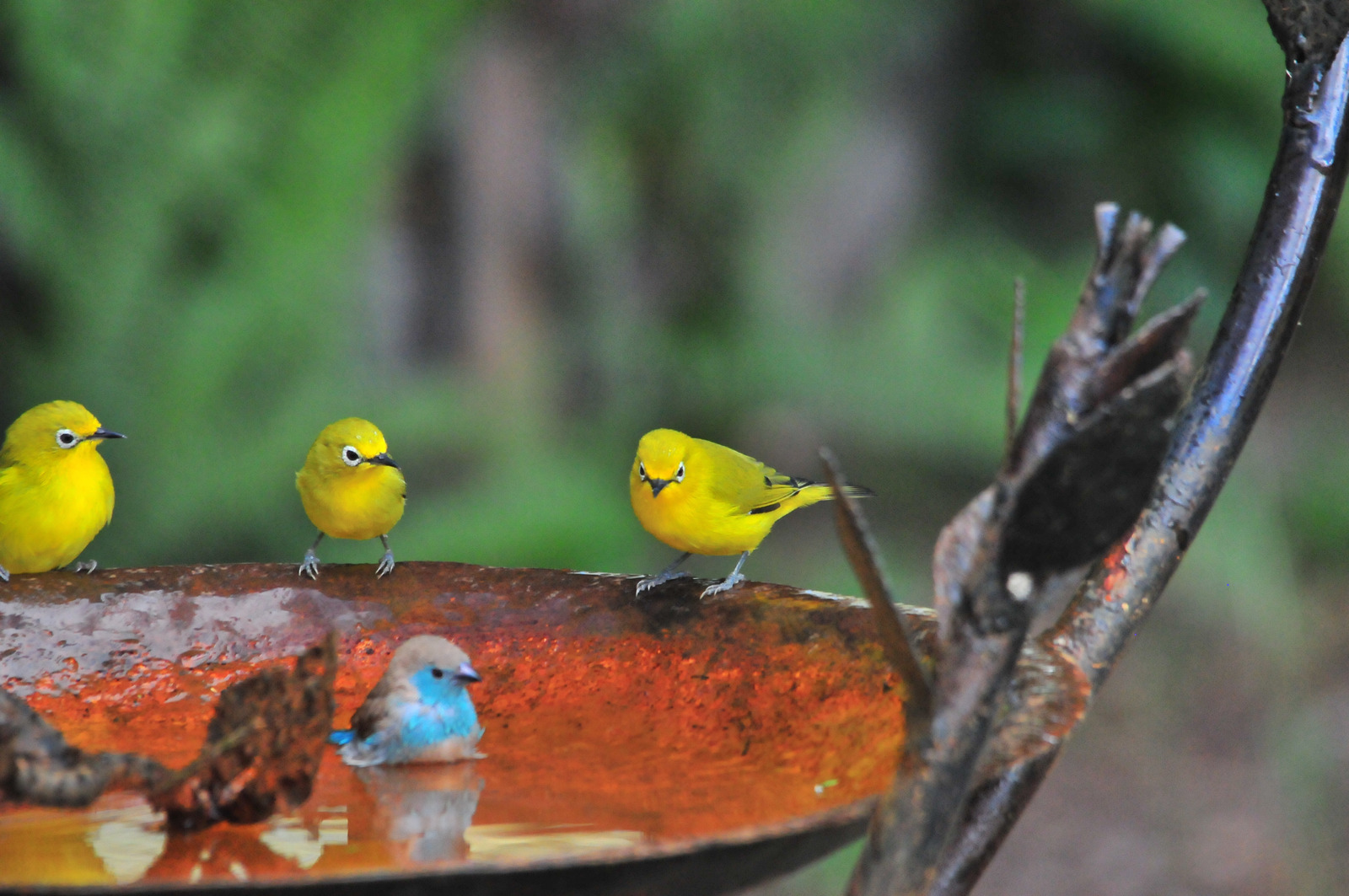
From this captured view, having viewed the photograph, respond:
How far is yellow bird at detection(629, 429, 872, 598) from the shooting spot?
1957 millimetres

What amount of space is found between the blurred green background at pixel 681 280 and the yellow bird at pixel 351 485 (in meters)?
1.68

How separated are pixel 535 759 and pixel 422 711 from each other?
5.3 inches

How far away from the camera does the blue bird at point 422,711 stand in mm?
1409

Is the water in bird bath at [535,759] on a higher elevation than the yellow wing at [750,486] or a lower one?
lower

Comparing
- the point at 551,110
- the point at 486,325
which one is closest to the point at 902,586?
the point at 486,325

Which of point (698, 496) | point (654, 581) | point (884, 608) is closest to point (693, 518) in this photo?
point (698, 496)

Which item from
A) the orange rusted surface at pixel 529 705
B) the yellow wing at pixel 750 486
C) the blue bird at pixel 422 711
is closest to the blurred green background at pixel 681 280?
the yellow wing at pixel 750 486

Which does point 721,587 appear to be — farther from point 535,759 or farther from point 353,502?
point 353,502

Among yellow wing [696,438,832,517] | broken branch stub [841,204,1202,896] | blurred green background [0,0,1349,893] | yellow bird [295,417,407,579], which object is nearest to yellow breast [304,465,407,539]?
yellow bird [295,417,407,579]

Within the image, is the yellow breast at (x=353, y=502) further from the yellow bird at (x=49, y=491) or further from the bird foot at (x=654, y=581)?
the bird foot at (x=654, y=581)

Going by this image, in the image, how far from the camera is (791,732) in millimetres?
1383

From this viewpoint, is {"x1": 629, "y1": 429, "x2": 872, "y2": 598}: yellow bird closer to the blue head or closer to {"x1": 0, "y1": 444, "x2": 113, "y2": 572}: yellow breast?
the blue head

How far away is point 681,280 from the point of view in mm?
5695

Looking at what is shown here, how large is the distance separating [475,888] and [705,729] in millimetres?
535
